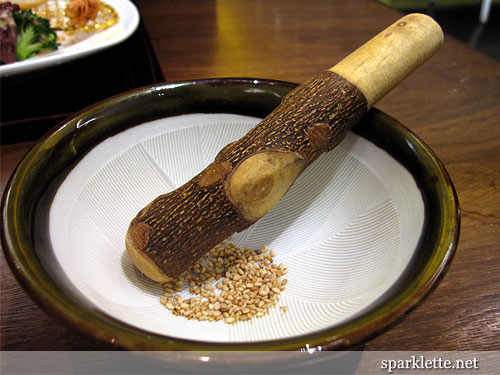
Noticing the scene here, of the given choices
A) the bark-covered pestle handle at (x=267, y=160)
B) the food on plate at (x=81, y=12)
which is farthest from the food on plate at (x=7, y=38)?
the bark-covered pestle handle at (x=267, y=160)

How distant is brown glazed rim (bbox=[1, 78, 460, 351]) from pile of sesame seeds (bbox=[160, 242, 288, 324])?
275 mm

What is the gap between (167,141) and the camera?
45.5 inches

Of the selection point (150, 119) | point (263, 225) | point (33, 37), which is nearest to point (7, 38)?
point (33, 37)

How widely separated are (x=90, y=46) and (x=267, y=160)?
117cm

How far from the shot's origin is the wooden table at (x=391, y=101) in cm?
91

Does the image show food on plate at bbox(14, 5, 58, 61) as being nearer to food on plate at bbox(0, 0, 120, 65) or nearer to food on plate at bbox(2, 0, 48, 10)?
food on plate at bbox(0, 0, 120, 65)

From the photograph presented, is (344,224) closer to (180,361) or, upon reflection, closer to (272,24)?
(180,361)

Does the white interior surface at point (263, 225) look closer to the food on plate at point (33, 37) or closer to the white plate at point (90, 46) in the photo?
the white plate at point (90, 46)

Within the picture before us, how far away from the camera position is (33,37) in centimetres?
198

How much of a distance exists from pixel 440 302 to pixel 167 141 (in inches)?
30.0

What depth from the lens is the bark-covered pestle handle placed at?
91 centimetres

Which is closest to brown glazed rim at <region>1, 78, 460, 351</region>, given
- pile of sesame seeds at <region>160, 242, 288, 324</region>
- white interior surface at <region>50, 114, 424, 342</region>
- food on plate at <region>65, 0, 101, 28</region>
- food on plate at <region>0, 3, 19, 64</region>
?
white interior surface at <region>50, 114, 424, 342</region>

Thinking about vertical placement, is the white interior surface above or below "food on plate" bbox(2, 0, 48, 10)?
below

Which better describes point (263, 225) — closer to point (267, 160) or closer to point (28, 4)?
point (267, 160)
